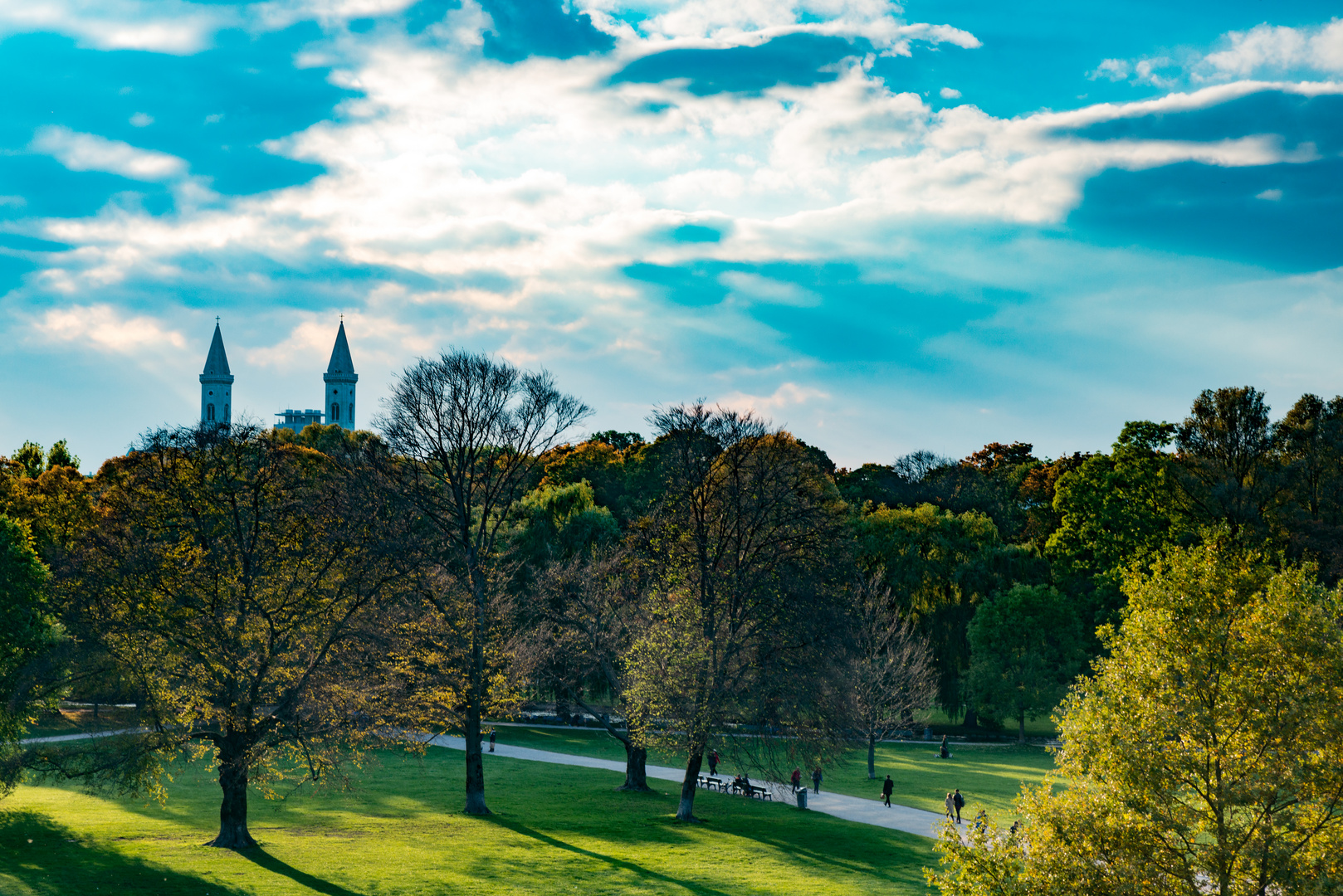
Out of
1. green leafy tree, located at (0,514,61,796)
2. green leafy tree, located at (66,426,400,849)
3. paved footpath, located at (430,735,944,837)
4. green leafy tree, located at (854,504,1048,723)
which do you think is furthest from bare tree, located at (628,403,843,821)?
green leafy tree, located at (854,504,1048,723)

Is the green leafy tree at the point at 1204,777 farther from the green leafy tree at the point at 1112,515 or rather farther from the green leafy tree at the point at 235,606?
the green leafy tree at the point at 1112,515

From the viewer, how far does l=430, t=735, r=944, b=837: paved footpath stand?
118ft

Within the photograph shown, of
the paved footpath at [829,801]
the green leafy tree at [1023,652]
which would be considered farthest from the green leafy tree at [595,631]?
the green leafy tree at [1023,652]

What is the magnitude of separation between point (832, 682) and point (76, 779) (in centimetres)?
2979

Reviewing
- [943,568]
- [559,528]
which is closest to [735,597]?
[559,528]

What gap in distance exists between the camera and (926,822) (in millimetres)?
36156

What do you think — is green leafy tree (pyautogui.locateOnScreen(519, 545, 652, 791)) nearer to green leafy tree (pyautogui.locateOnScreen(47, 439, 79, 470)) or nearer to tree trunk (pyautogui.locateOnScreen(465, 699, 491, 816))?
tree trunk (pyautogui.locateOnScreen(465, 699, 491, 816))

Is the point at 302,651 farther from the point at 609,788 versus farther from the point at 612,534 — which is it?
the point at 612,534

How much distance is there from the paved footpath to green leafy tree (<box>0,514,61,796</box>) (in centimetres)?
2215

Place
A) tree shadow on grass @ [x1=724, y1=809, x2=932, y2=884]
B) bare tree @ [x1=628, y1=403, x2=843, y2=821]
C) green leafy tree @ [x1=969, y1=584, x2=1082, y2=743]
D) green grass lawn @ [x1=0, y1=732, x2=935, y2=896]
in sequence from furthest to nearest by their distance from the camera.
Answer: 1. green leafy tree @ [x1=969, y1=584, x2=1082, y2=743]
2. bare tree @ [x1=628, y1=403, x2=843, y2=821]
3. tree shadow on grass @ [x1=724, y1=809, x2=932, y2=884]
4. green grass lawn @ [x1=0, y1=732, x2=935, y2=896]

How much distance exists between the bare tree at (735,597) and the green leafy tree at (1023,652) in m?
26.3

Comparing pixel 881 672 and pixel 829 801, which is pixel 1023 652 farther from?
pixel 829 801

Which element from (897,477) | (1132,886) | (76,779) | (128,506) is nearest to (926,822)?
(1132,886)

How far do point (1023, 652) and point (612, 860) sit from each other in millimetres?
38131
